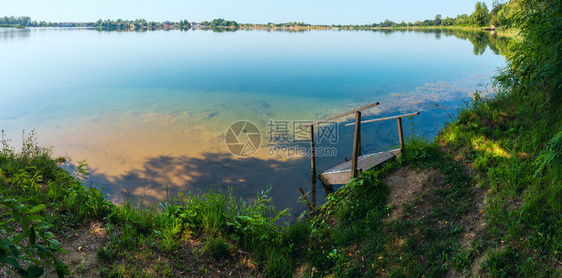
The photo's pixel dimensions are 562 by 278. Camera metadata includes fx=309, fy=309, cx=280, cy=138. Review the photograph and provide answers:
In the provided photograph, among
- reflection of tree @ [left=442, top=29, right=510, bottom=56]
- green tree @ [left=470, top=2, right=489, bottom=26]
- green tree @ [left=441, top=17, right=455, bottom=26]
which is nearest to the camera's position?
reflection of tree @ [left=442, top=29, right=510, bottom=56]

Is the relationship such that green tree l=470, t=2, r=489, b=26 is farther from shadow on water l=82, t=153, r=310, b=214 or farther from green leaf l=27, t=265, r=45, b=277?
green leaf l=27, t=265, r=45, b=277

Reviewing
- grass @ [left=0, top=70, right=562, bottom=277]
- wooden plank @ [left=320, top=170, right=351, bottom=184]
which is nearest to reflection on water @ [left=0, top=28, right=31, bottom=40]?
grass @ [left=0, top=70, right=562, bottom=277]

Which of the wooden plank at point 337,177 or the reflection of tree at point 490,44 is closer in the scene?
the wooden plank at point 337,177

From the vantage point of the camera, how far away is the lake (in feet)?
26.0

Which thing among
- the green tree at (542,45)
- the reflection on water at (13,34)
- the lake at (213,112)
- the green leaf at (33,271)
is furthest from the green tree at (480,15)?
the reflection on water at (13,34)

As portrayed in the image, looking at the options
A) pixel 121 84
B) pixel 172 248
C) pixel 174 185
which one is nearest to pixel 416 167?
pixel 172 248

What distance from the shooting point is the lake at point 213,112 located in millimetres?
7930

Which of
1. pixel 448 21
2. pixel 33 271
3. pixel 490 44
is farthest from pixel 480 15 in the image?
pixel 33 271

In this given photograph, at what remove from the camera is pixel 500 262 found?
129 inches

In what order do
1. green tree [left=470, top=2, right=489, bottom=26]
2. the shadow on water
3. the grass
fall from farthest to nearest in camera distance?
1. green tree [left=470, top=2, right=489, bottom=26]
2. the shadow on water
3. the grass

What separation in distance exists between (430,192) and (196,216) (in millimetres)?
3693

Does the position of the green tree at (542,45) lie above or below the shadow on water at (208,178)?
above

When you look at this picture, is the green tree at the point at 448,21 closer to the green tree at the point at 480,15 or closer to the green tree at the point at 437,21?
the green tree at the point at 437,21

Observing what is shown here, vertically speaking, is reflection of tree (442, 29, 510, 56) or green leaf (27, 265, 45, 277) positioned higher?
reflection of tree (442, 29, 510, 56)
